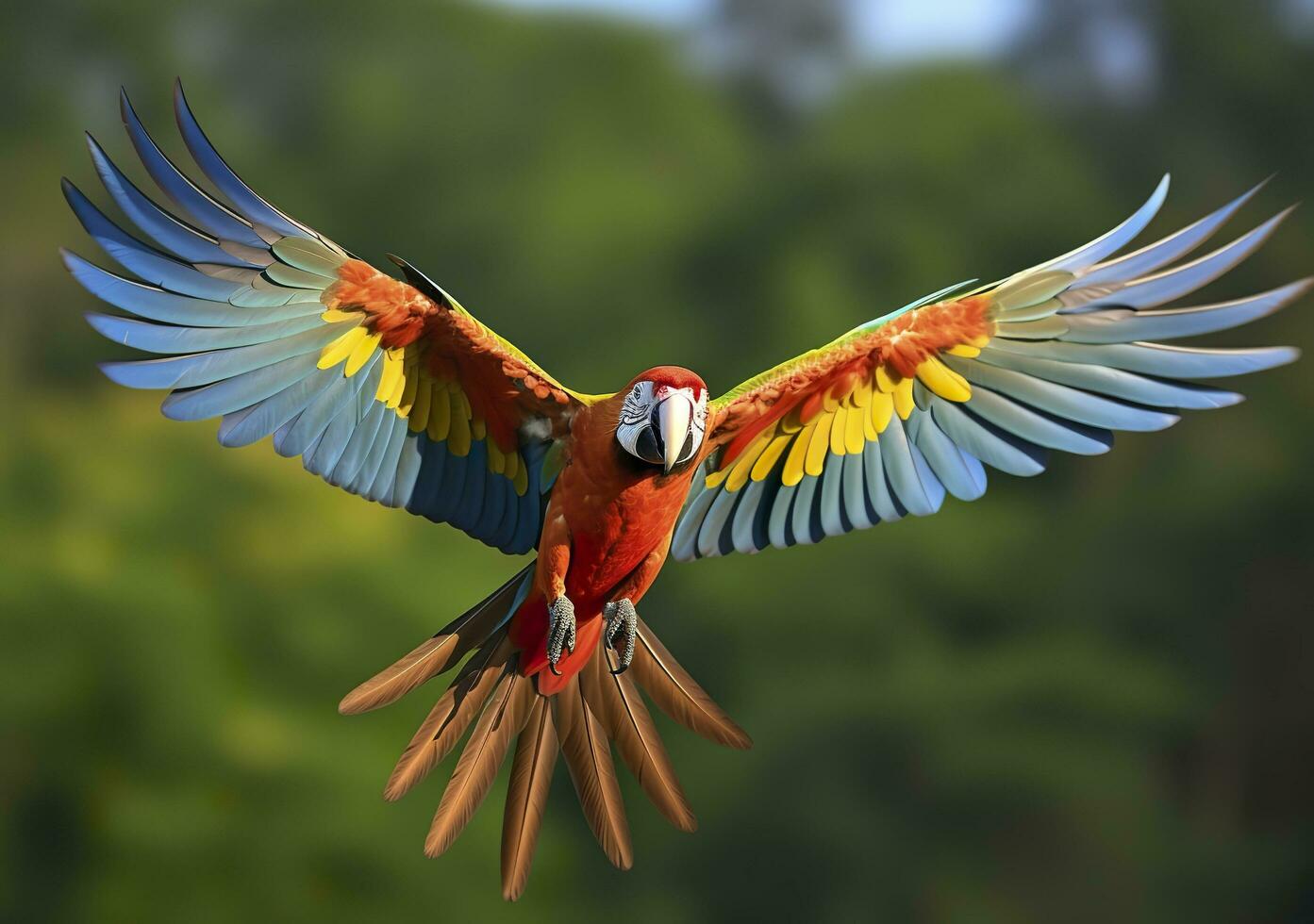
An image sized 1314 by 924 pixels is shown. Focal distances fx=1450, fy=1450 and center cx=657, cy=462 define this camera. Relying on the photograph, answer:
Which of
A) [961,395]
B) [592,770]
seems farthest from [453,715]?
[961,395]

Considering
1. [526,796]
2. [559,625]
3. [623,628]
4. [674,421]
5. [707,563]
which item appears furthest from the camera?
[707,563]

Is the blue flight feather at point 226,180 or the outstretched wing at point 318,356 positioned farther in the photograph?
the outstretched wing at point 318,356

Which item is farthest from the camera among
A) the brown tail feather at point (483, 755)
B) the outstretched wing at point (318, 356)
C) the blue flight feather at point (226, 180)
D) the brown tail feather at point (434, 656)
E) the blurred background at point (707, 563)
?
the blurred background at point (707, 563)

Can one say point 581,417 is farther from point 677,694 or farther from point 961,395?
point 961,395

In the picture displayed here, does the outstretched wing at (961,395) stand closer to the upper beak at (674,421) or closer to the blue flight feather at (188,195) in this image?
the upper beak at (674,421)

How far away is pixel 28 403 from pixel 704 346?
13.0 feet

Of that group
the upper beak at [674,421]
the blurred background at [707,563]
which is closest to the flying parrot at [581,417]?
the upper beak at [674,421]

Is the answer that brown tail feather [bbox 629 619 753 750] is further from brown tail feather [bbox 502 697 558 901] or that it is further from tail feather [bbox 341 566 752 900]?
brown tail feather [bbox 502 697 558 901]

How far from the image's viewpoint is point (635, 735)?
6.84 ft

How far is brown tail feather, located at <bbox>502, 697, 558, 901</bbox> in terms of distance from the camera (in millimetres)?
1989

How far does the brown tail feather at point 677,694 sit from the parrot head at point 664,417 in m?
0.39

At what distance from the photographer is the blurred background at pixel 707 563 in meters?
7.14

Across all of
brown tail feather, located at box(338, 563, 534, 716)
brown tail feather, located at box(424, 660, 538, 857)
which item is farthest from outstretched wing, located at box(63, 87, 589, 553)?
brown tail feather, located at box(424, 660, 538, 857)

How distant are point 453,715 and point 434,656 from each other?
12 centimetres
